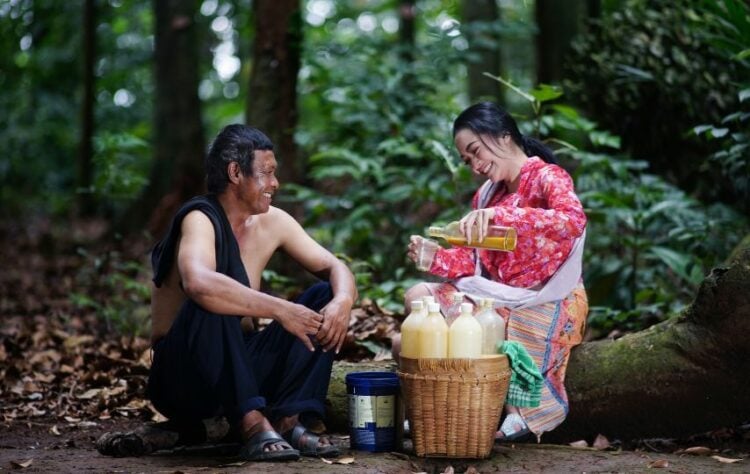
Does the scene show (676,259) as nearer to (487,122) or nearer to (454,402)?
(487,122)

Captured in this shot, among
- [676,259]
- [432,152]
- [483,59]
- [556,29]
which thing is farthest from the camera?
[483,59]

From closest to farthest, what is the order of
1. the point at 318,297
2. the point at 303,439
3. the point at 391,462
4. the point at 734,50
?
the point at 391,462 → the point at 303,439 → the point at 318,297 → the point at 734,50

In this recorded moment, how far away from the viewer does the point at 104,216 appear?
14.2 m

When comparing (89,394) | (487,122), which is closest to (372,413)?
(487,122)

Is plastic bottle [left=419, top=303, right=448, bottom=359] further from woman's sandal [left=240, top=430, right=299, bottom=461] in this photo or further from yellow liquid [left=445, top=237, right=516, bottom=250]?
woman's sandal [left=240, top=430, right=299, bottom=461]

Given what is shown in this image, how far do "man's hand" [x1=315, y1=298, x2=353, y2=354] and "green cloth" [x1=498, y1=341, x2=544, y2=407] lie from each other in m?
0.64

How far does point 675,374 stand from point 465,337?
112cm

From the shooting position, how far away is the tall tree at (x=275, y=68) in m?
7.26

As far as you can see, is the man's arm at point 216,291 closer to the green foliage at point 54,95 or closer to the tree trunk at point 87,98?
the tree trunk at point 87,98

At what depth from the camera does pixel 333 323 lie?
145 inches

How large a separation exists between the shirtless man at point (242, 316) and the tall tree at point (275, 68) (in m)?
3.29

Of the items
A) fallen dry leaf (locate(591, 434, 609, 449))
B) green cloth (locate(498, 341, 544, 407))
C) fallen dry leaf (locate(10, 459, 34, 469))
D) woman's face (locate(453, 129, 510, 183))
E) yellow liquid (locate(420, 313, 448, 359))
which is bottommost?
fallen dry leaf (locate(591, 434, 609, 449))

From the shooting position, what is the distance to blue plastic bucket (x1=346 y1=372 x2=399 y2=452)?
370 cm

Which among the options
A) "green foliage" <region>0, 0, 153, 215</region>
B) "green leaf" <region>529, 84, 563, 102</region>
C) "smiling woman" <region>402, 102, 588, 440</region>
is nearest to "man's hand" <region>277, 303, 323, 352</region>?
"smiling woman" <region>402, 102, 588, 440</region>
